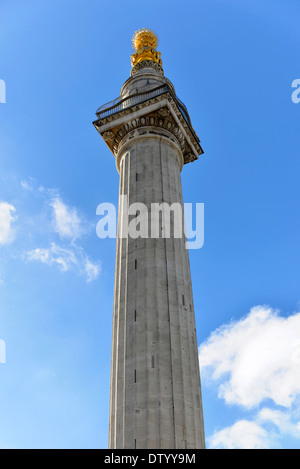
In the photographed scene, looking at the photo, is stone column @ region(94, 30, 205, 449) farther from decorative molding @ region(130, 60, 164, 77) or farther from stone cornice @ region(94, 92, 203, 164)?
decorative molding @ region(130, 60, 164, 77)

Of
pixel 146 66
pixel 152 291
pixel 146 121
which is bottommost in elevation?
pixel 152 291

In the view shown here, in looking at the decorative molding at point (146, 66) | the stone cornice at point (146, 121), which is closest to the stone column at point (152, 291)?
the stone cornice at point (146, 121)

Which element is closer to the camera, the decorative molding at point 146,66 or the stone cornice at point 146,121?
the stone cornice at point 146,121

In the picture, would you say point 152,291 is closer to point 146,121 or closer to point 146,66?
point 146,121

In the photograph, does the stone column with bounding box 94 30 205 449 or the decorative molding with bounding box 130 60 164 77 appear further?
the decorative molding with bounding box 130 60 164 77

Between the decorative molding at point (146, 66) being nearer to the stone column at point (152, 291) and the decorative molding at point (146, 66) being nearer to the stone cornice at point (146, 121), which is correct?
the stone column at point (152, 291)

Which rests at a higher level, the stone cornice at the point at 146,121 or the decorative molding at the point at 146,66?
the decorative molding at the point at 146,66

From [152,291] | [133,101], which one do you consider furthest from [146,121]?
[152,291]

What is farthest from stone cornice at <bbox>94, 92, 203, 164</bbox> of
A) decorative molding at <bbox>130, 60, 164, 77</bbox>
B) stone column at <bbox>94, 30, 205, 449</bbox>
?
decorative molding at <bbox>130, 60, 164, 77</bbox>

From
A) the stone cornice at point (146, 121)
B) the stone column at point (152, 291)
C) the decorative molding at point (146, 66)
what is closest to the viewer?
the stone column at point (152, 291)

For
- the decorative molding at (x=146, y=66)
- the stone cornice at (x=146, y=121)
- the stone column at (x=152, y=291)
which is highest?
the decorative molding at (x=146, y=66)
